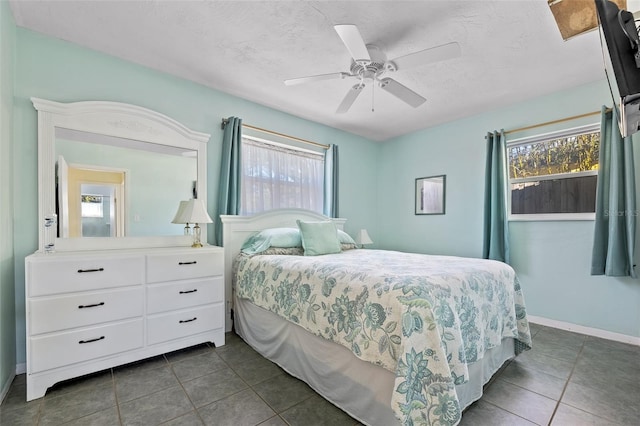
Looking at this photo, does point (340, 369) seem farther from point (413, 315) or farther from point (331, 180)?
point (331, 180)

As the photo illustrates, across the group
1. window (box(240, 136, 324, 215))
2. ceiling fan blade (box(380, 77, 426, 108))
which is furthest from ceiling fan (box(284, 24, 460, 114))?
window (box(240, 136, 324, 215))

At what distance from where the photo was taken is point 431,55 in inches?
72.0

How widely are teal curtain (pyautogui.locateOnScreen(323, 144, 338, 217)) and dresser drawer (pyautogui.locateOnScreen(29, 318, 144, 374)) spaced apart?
2621mm

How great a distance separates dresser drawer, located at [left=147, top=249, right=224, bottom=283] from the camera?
2227 millimetres

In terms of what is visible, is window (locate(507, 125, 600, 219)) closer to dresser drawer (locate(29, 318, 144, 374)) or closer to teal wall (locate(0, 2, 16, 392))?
dresser drawer (locate(29, 318, 144, 374))

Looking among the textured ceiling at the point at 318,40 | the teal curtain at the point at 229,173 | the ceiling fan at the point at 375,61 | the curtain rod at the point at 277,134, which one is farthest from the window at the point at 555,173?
the teal curtain at the point at 229,173

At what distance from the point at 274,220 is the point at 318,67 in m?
1.72

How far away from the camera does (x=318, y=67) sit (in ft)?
8.41

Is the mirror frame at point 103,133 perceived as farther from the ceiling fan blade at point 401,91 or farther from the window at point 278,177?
the ceiling fan blade at point 401,91

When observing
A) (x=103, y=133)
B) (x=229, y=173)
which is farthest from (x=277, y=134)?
(x=103, y=133)

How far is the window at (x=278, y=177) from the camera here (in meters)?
3.34

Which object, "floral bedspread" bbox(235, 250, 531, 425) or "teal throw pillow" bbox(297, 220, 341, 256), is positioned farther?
"teal throw pillow" bbox(297, 220, 341, 256)

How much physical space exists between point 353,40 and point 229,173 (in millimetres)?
1867

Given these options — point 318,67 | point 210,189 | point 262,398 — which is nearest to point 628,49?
point 318,67
